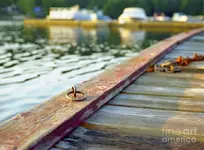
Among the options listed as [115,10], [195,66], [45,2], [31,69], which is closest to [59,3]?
[45,2]

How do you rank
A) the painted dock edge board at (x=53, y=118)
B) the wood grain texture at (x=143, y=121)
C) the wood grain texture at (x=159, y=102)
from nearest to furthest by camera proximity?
the painted dock edge board at (x=53, y=118) → the wood grain texture at (x=143, y=121) → the wood grain texture at (x=159, y=102)

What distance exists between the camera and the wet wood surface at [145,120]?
8.03 feet

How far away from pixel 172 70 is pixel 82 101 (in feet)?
7.89

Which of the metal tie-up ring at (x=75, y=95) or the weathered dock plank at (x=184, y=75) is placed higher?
the metal tie-up ring at (x=75, y=95)

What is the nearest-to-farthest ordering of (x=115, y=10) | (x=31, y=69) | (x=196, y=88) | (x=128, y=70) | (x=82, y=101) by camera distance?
(x=82, y=101) → (x=196, y=88) → (x=128, y=70) → (x=31, y=69) → (x=115, y=10)

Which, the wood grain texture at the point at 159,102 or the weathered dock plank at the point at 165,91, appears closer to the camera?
the wood grain texture at the point at 159,102

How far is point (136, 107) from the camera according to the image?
3258 millimetres

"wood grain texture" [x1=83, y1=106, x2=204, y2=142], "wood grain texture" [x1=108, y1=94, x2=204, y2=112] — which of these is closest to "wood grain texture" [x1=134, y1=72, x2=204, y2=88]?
"wood grain texture" [x1=108, y1=94, x2=204, y2=112]

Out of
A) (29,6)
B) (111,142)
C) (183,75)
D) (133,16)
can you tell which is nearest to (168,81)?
(183,75)

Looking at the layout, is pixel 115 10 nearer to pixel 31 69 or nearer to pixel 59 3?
pixel 59 3

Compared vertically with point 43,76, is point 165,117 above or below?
above

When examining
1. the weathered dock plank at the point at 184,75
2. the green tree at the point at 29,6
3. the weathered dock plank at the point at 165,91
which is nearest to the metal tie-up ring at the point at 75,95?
the weathered dock plank at the point at 165,91

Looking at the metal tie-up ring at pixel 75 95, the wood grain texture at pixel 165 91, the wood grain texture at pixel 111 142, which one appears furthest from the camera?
the wood grain texture at pixel 165 91

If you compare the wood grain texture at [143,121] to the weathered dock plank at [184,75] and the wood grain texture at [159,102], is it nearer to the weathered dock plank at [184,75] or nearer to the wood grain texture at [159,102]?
the wood grain texture at [159,102]
